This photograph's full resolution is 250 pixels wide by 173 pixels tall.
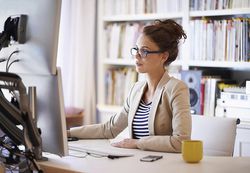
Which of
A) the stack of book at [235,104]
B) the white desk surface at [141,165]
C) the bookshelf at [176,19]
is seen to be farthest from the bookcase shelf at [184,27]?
the white desk surface at [141,165]

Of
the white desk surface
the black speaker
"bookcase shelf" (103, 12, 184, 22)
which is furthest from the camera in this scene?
"bookcase shelf" (103, 12, 184, 22)

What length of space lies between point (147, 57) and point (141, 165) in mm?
797

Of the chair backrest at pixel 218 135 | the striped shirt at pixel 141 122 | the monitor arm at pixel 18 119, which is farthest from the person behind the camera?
the striped shirt at pixel 141 122

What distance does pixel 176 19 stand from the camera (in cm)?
371

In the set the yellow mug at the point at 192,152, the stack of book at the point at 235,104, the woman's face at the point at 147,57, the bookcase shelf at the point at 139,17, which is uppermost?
the bookcase shelf at the point at 139,17

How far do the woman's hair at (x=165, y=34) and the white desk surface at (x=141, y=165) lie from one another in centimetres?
71

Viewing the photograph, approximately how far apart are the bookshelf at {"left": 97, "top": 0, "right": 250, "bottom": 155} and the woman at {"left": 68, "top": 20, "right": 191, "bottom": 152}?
1.04m

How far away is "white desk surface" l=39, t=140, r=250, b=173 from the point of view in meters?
1.59

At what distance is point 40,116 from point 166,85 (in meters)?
0.79

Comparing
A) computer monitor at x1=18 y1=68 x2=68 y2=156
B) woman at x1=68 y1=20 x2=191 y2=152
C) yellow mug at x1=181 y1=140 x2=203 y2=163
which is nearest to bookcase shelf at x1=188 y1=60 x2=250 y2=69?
woman at x1=68 y1=20 x2=191 y2=152

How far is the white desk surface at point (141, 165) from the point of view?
1.59 metres

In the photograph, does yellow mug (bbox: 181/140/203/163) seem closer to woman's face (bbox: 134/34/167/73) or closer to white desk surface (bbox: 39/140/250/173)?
white desk surface (bbox: 39/140/250/173)

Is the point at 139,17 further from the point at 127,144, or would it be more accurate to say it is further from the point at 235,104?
the point at 127,144

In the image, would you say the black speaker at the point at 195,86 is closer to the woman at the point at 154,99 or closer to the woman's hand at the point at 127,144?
the woman at the point at 154,99
